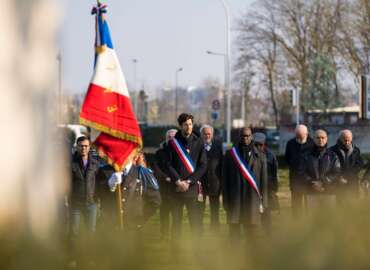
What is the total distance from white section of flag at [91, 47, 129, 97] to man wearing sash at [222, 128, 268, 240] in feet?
5.01

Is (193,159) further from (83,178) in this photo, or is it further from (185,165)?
(83,178)

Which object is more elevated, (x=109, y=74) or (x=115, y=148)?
(x=109, y=74)

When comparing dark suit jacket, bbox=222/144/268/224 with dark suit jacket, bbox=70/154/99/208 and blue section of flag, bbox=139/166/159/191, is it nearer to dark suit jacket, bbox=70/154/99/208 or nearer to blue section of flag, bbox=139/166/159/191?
blue section of flag, bbox=139/166/159/191

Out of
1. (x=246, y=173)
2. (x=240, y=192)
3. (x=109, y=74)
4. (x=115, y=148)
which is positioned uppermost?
(x=109, y=74)

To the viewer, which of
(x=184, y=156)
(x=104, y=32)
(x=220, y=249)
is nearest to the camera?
(x=220, y=249)

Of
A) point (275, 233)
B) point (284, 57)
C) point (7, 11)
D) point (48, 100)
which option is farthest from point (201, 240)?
point (284, 57)

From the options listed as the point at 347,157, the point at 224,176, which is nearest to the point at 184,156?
the point at 224,176

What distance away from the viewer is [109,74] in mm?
11281

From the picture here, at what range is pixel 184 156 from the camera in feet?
37.4

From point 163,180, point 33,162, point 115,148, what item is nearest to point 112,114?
point 115,148

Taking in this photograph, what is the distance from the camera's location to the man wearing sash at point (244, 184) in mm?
11234

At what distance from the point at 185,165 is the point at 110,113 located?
111 centimetres

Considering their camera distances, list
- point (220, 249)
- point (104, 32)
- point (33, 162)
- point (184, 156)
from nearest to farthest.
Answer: point (33, 162) < point (220, 249) < point (184, 156) < point (104, 32)

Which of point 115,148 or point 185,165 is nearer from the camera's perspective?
point 115,148
